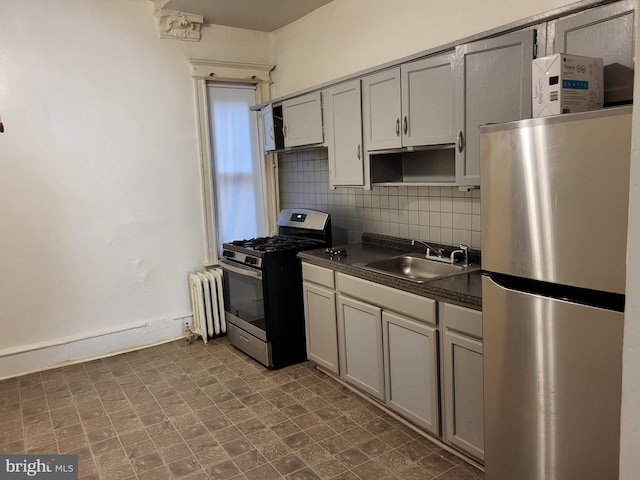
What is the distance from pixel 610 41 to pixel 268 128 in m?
2.75

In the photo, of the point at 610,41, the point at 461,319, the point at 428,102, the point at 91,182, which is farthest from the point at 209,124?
the point at 610,41

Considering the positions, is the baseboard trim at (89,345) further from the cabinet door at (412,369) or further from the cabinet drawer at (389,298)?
the cabinet door at (412,369)

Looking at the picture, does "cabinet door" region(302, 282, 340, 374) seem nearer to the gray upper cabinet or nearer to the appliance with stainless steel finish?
the appliance with stainless steel finish

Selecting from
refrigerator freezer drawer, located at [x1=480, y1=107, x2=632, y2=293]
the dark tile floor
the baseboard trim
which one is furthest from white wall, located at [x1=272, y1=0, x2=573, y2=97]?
the baseboard trim

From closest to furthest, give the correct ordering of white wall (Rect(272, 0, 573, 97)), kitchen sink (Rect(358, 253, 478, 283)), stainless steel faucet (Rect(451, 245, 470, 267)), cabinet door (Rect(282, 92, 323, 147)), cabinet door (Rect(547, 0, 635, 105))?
1. cabinet door (Rect(547, 0, 635, 105))
2. white wall (Rect(272, 0, 573, 97))
3. stainless steel faucet (Rect(451, 245, 470, 267))
4. kitchen sink (Rect(358, 253, 478, 283))
5. cabinet door (Rect(282, 92, 323, 147))

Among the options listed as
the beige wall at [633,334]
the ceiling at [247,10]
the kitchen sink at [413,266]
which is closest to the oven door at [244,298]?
the kitchen sink at [413,266]

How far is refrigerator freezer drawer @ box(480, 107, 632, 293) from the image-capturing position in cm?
135

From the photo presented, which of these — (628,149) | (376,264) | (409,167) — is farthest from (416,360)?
(628,149)

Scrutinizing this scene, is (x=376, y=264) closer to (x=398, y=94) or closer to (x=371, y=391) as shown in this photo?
(x=371, y=391)

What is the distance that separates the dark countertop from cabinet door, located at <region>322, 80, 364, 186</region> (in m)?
0.50

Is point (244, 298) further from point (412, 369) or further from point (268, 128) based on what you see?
point (412, 369)

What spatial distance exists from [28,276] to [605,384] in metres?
3.79

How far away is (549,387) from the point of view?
5.14 feet

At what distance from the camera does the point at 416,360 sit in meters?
2.54
